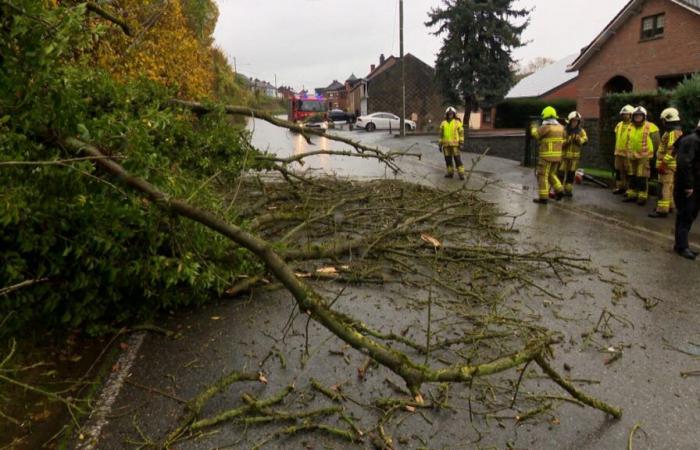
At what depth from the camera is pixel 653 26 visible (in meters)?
23.9

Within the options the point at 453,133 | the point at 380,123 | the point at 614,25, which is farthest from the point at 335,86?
the point at 453,133

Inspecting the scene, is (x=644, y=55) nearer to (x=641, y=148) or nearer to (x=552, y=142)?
(x=641, y=148)

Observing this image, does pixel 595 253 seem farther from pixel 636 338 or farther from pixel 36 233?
pixel 36 233

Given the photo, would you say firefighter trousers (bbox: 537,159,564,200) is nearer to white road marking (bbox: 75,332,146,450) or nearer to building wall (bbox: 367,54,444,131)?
white road marking (bbox: 75,332,146,450)

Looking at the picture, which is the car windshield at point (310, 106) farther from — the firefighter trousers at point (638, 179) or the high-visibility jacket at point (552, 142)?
the firefighter trousers at point (638, 179)

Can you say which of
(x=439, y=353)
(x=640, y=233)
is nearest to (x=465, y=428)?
(x=439, y=353)

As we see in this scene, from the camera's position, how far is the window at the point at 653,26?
920 inches

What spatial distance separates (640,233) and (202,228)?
645cm

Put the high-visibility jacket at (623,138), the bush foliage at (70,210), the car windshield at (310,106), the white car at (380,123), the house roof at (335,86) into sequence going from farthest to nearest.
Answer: the house roof at (335,86) < the car windshield at (310,106) < the white car at (380,123) < the high-visibility jacket at (623,138) < the bush foliage at (70,210)

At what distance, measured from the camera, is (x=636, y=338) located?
12.9 feet

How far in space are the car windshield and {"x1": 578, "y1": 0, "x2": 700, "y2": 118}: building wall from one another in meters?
23.0

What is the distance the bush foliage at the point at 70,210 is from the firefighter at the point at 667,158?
7391mm

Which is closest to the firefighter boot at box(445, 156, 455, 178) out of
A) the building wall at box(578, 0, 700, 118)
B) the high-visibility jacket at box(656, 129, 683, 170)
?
the high-visibility jacket at box(656, 129, 683, 170)

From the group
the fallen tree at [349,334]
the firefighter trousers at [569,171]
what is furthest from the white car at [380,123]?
the fallen tree at [349,334]
